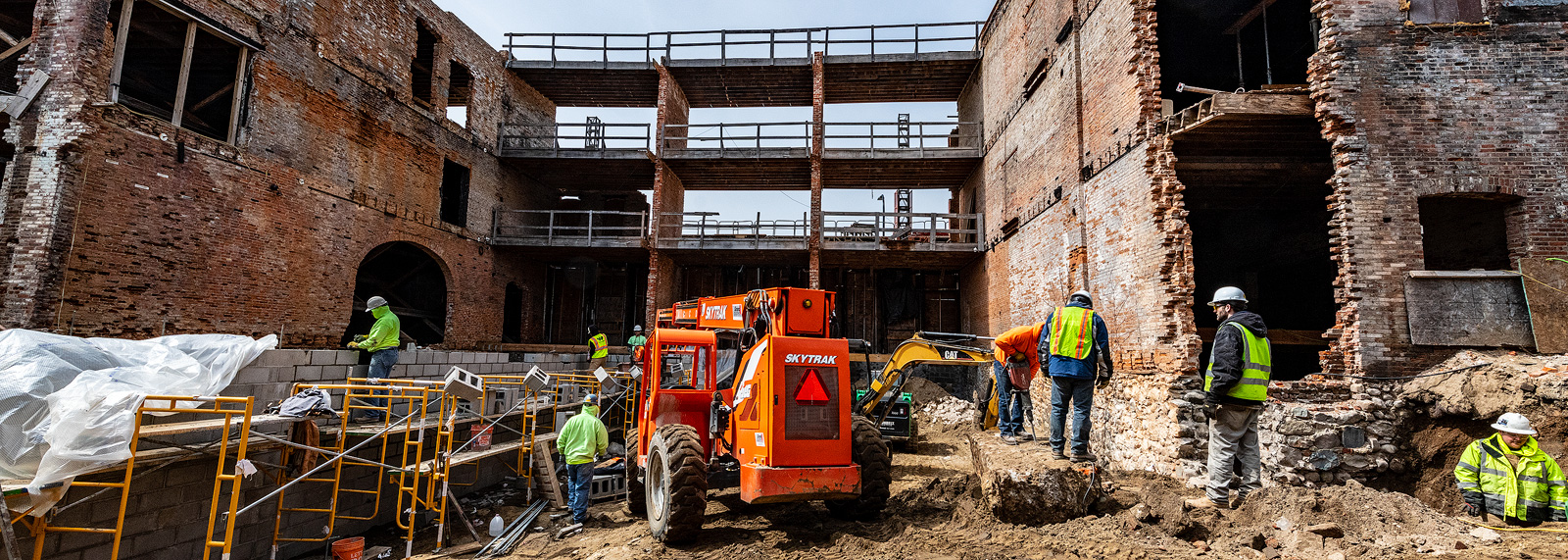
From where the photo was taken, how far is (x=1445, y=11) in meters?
7.12

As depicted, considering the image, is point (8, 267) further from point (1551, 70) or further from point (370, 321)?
point (1551, 70)

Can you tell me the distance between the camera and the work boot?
488 centimetres

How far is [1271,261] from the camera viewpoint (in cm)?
1251

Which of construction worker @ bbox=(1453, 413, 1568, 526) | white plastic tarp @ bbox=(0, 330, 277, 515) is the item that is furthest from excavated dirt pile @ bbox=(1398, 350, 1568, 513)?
white plastic tarp @ bbox=(0, 330, 277, 515)

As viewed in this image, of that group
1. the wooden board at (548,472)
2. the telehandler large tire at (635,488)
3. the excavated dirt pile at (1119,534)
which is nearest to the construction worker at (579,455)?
the telehandler large tire at (635,488)

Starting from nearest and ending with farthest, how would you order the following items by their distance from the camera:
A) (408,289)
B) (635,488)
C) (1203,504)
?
1. (1203,504)
2. (635,488)
3. (408,289)

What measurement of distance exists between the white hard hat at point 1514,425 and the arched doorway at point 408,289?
1749 cm

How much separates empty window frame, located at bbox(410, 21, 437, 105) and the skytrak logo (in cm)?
1411

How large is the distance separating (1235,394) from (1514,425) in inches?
86.4

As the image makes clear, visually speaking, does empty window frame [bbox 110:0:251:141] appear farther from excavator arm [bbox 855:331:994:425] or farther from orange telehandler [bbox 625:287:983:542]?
excavator arm [bbox 855:331:994:425]

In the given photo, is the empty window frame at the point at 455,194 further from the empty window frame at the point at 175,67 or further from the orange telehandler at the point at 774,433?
the orange telehandler at the point at 774,433

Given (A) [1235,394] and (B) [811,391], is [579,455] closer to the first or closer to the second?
(B) [811,391]

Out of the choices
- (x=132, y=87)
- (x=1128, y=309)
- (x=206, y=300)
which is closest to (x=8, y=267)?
(x=206, y=300)

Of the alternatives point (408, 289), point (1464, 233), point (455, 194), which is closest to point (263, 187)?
point (455, 194)
